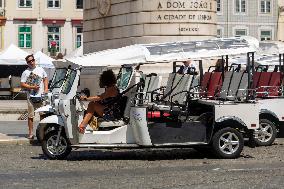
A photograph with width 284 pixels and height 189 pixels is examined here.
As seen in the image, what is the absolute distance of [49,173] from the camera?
14156 millimetres

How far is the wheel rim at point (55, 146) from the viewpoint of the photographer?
1628 centimetres

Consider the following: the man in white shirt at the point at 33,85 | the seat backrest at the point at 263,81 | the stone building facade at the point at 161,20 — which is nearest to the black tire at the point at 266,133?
the seat backrest at the point at 263,81

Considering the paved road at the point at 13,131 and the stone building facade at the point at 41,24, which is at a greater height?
the stone building facade at the point at 41,24

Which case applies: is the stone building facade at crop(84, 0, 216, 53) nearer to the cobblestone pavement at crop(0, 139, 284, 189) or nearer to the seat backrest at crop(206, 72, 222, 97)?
the seat backrest at crop(206, 72, 222, 97)

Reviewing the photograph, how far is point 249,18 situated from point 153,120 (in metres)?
66.3

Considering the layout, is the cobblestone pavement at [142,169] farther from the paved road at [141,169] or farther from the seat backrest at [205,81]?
the seat backrest at [205,81]

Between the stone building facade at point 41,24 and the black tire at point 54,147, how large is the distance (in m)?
60.5

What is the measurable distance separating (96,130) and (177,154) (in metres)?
2.08

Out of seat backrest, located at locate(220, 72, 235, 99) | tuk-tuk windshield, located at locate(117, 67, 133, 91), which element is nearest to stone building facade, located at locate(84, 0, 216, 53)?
seat backrest, located at locate(220, 72, 235, 99)

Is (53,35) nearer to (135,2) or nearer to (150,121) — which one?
(135,2)

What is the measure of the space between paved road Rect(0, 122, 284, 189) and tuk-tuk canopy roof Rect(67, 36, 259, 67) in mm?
1754

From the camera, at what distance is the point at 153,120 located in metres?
16.2

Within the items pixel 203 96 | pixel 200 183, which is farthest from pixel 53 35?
pixel 200 183

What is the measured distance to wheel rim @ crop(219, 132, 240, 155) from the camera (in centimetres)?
1628
